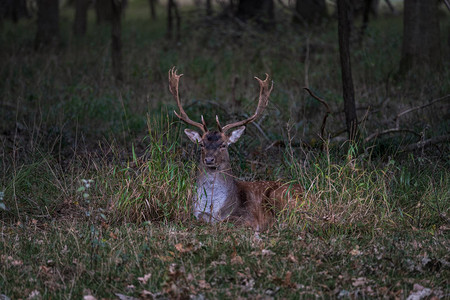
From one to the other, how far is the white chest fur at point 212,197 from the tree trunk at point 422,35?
6444mm

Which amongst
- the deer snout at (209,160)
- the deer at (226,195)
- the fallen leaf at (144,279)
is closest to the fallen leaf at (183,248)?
the fallen leaf at (144,279)

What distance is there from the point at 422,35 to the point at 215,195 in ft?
22.7

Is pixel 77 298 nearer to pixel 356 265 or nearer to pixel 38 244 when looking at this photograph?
pixel 38 244

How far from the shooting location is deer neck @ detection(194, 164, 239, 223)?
6609mm

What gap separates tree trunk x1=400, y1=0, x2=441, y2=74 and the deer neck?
639cm

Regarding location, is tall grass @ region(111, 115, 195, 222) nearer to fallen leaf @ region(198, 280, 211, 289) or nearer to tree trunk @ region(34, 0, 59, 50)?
fallen leaf @ region(198, 280, 211, 289)

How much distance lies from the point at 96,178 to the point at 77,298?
7.60 ft

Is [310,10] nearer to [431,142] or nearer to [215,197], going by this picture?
[431,142]

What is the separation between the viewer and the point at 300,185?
6.76m

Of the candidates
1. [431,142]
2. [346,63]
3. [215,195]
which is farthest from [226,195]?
[431,142]

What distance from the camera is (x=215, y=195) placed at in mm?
6684

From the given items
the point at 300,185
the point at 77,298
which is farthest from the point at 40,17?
the point at 77,298

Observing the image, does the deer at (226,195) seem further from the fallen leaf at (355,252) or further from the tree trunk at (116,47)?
the tree trunk at (116,47)

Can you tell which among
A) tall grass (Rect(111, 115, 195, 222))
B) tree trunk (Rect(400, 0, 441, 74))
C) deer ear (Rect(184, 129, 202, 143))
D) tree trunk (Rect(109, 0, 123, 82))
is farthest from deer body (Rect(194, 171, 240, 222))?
tree trunk (Rect(109, 0, 123, 82))
